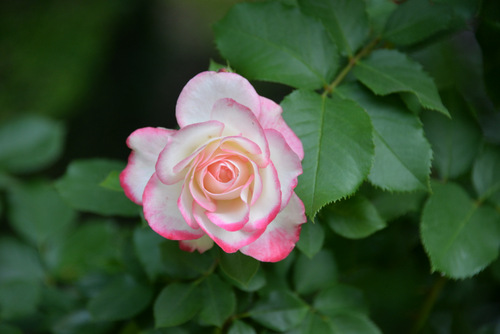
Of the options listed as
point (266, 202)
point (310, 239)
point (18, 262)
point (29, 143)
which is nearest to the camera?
point (266, 202)

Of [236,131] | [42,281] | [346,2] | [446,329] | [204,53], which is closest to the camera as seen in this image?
A: [236,131]

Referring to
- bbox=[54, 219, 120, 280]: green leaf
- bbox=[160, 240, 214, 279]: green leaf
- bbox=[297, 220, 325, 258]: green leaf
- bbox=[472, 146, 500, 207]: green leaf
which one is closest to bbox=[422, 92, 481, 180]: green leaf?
bbox=[472, 146, 500, 207]: green leaf

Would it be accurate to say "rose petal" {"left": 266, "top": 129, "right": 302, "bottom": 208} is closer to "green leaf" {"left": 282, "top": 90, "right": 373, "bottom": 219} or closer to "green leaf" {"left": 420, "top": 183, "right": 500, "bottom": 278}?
"green leaf" {"left": 282, "top": 90, "right": 373, "bottom": 219}

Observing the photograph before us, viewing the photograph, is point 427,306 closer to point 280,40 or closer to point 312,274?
point 312,274

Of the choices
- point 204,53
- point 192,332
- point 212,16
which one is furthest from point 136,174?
point 212,16

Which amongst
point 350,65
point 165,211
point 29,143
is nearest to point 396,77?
point 350,65

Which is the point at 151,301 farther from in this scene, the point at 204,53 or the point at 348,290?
the point at 204,53
